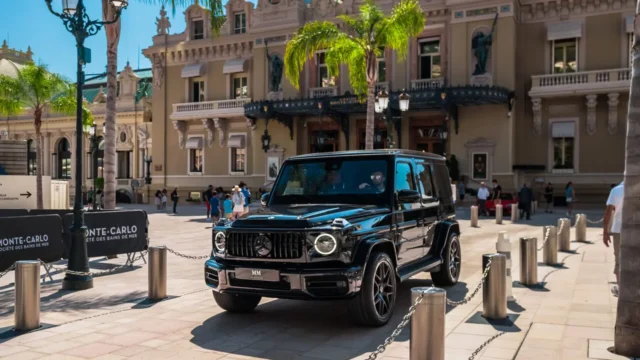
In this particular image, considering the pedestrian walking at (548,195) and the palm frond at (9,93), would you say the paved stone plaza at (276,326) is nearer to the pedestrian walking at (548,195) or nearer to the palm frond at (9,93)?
the pedestrian walking at (548,195)

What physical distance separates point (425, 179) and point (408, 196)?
1196 millimetres

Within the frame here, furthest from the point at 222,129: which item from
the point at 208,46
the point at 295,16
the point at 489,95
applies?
the point at 489,95

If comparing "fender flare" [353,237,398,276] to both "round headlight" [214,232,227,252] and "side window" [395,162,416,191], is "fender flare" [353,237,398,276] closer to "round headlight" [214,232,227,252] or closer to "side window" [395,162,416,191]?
"side window" [395,162,416,191]

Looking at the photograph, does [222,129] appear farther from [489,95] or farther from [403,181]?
[403,181]

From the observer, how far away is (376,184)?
7.53 m

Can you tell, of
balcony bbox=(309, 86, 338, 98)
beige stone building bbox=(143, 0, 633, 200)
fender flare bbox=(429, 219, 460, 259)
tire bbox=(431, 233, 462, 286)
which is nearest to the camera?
fender flare bbox=(429, 219, 460, 259)

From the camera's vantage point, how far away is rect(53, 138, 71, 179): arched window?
5297 cm

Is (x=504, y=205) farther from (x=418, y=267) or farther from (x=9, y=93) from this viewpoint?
(x=9, y=93)

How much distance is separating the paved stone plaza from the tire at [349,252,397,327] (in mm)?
157

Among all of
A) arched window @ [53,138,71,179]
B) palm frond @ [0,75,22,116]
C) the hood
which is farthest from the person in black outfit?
arched window @ [53,138,71,179]

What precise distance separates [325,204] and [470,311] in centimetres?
245

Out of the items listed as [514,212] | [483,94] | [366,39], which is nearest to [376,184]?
[366,39]

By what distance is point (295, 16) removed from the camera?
1427 inches

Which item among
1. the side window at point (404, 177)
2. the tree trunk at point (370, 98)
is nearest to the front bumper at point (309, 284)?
the side window at point (404, 177)
